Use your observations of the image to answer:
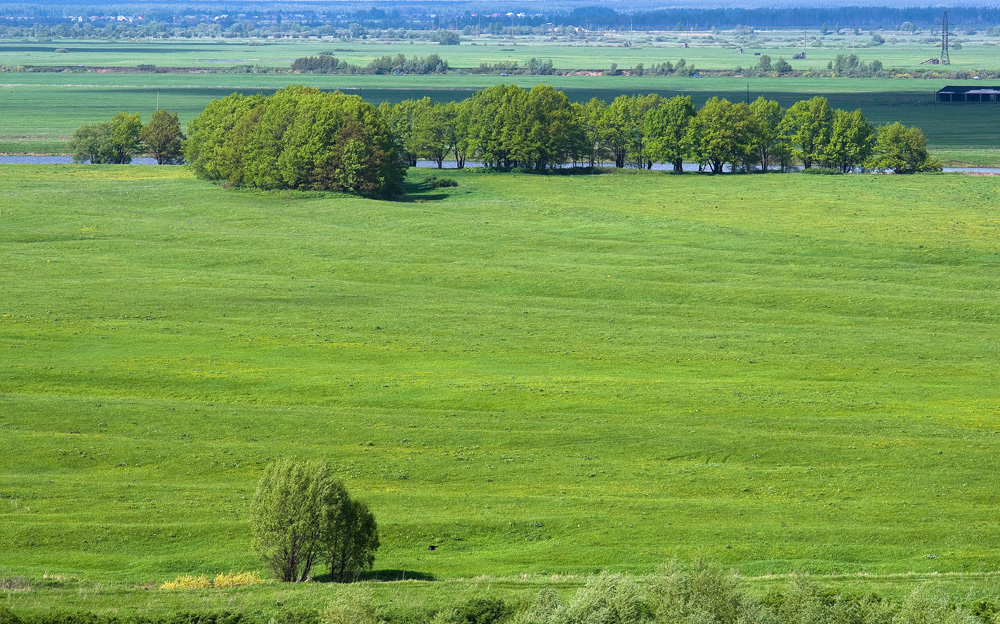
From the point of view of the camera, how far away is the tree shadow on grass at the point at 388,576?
1558 inches

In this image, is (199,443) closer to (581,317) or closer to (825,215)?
(581,317)

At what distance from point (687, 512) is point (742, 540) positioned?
2.86 meters

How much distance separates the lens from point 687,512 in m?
45.0

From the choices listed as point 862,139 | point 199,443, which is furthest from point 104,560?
point 862,139

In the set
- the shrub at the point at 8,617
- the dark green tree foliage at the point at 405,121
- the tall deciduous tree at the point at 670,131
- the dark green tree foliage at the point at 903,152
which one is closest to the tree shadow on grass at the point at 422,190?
the dark green tree foliage at the point at 405,121

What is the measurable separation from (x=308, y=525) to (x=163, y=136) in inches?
4868

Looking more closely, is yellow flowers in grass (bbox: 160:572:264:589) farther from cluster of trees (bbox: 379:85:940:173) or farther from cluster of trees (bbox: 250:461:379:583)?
cluster of trees (bbox: 379:85:940:173)

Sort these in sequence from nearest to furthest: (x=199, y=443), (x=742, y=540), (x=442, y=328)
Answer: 1. (x=742, y=540)
2. (x=199, y=443)
3. (x=442, y=328)

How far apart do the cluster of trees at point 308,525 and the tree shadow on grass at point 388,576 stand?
0.30 meters

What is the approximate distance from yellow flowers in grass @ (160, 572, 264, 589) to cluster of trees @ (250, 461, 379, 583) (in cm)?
89

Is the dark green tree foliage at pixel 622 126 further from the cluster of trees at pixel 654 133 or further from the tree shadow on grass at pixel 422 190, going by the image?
the tree shadow on grass at pixel 422 190

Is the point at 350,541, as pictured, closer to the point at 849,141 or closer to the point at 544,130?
the point at 544,130

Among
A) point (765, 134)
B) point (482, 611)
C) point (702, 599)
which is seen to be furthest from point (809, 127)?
point (482, 611)

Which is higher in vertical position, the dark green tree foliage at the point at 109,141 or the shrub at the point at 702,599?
the dark green tree foliage at the point at 109,141
